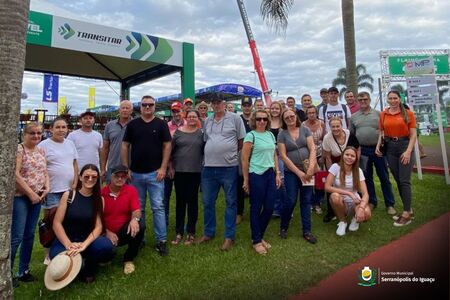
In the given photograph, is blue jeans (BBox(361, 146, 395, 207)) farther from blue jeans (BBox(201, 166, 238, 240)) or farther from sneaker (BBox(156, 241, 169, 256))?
sneaker (BBox(156, 241, 169, 256))

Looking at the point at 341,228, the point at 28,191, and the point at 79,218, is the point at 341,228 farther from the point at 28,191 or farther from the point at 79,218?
the point at 28,191

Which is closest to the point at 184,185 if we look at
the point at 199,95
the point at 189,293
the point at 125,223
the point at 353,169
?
the point at 125,223

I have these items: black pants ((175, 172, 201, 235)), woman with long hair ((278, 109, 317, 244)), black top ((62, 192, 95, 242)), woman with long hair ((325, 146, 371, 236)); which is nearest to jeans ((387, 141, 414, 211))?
woman with long hair ((325, 146, 371, 236))

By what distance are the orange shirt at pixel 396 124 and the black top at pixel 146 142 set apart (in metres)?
3.28

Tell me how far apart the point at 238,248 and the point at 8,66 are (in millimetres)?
3197

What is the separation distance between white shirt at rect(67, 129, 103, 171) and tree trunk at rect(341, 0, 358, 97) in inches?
232

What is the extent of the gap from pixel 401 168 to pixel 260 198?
7.58 feet

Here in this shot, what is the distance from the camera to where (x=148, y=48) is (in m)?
13.1

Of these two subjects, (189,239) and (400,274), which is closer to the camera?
(400,274)

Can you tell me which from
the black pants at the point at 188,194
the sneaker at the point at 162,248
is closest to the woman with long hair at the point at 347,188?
the black pants at the point at 188,194

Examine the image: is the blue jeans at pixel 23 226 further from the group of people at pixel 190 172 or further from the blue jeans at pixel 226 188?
the blue jeans at pixel 226 188

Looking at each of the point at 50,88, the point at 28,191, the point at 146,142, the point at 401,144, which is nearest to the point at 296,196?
the point at 401,144

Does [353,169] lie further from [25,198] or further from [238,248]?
[25,198]

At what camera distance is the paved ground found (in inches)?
137
